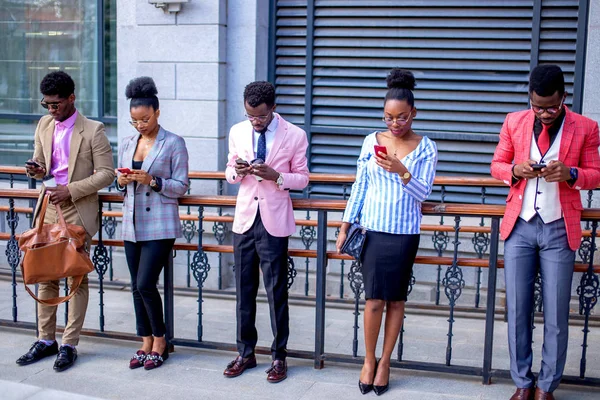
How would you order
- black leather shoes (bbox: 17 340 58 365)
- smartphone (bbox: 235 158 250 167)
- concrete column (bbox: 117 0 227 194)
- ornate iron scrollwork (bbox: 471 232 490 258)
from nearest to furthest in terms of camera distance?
smartphone (bbox: 235 158 250 167) < black leather shoes (bbox: 17 340 58 365) < ornate iron scrollwork (bbox: 471 232 490 258) < concrete column (bbox: 117 0 227 194)

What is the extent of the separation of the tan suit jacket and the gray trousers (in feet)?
9.45

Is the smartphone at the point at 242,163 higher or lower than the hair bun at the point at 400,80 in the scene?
lower

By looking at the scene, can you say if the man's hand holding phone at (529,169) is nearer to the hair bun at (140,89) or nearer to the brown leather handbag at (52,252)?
the hair bun at (140,89)

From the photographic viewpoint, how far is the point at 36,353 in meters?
5.54

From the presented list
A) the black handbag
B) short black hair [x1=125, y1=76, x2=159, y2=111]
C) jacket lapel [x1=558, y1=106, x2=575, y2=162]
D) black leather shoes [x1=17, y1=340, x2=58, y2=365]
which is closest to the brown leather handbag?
black leather shoes [x1=17, y1=340, x2=58, y2=365]

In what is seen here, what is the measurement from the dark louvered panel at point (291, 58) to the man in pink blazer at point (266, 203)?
403cm

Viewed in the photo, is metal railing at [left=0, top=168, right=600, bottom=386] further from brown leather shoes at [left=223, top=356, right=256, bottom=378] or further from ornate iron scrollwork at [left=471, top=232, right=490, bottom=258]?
ornate iron scrollwork at [left=471, top=232, right=490, bottom=258]

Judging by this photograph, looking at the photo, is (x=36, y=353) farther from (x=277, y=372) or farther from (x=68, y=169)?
(x=277, y=372)

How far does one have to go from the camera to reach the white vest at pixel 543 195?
450 centimetres

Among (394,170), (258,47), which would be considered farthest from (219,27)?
(394,170)

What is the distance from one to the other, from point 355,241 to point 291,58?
4.74 meters

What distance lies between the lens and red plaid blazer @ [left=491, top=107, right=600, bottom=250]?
449cm

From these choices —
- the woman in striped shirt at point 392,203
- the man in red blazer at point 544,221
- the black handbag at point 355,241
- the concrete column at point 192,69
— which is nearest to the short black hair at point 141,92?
the woman in striped shirt at point 392,203

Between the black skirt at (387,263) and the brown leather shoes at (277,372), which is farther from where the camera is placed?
the brown leather shoes at (277,372)
